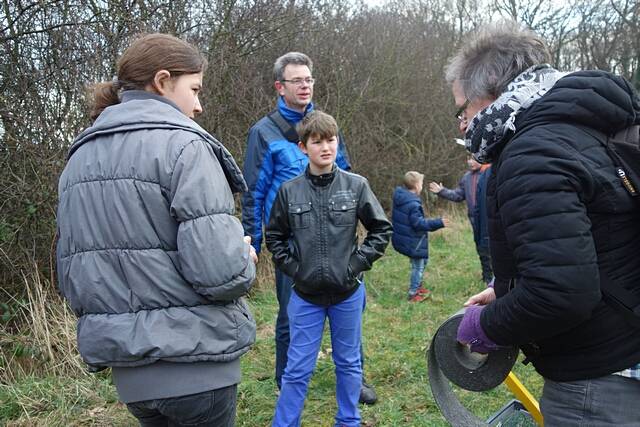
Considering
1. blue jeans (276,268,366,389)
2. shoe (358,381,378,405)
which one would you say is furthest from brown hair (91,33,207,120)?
shoe (358,381,378,405)

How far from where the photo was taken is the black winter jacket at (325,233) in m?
3.32

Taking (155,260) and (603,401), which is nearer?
(603,401)

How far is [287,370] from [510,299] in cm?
201

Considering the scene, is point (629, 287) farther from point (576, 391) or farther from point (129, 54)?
point (129, 54)

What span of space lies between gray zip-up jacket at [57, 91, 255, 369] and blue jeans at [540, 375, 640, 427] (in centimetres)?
106

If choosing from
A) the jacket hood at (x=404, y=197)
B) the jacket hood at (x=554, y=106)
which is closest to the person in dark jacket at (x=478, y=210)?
the jacket hood at (x=404, y=197)

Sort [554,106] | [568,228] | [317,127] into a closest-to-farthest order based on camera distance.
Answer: [568,228], [554,106], [317,127]

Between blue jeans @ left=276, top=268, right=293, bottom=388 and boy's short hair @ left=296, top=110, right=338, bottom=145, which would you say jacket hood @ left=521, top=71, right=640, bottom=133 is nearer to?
boy's short hair @ left=296, top=110, right=338, bottom=145

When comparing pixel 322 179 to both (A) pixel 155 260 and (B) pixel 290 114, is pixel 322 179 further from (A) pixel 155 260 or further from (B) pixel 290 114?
(A) pixel 155 260

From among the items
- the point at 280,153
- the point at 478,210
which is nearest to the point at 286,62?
the point at 280,153

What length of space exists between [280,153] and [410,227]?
3866mm

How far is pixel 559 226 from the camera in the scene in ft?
4.85

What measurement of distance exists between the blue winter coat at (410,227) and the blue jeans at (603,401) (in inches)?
219

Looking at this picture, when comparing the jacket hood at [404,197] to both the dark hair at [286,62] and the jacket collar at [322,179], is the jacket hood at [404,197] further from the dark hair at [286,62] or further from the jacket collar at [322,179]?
the jacket collar at [322,179]
